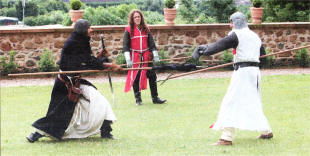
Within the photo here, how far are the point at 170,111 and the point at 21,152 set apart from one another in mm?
3905

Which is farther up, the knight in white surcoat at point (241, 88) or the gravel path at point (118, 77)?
the knight in white surcoat at point (241, 88)

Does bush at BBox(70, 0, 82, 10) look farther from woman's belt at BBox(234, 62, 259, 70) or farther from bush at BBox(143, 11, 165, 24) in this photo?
woman's belt at BBox(234, 62, 259, 70)

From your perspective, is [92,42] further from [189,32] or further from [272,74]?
[272,74]

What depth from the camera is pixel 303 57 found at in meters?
17.2

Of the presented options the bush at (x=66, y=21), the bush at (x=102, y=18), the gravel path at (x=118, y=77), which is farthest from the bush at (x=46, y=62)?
the bush at (x=102, y=18)

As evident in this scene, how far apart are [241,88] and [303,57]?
10.2m

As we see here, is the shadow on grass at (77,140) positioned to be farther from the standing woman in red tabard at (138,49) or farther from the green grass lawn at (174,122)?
the standing woman in red tabard at (138,49)

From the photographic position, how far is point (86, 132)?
7.96m

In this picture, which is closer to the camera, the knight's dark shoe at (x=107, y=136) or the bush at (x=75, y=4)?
the knight's dark shoe at (x=107, y=136)

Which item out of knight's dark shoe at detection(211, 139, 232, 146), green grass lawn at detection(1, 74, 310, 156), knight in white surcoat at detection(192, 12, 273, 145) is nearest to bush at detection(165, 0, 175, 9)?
green grass lawn at detection(1, 74, 310, 156)

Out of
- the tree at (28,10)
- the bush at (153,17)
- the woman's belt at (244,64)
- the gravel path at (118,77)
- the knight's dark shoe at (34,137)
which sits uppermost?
the tree at (28,10)

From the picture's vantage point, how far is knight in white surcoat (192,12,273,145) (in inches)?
294

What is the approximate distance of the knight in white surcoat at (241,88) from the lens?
7477mm

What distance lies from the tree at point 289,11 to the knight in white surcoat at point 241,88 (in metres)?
12.1
